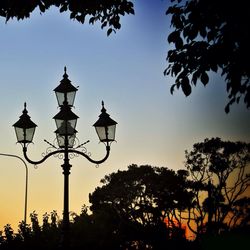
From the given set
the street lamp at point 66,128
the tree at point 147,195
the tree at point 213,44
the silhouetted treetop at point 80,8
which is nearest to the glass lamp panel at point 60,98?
the street lamp at point 66,128

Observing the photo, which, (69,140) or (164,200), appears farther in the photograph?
(164,200)

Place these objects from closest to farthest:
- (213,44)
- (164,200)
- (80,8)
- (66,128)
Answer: (213,44) → (80,8) → (66,128) → (164,200)

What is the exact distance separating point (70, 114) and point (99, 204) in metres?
41.9

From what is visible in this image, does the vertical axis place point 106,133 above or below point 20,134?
below

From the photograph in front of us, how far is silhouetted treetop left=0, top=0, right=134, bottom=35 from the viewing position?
7.26 metres

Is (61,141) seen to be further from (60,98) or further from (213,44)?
(213,44)

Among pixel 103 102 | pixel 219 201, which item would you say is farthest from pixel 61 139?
pixel 219 201

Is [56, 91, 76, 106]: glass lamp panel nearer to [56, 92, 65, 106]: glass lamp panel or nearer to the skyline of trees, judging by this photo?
[56, 92, 65, 106]: glass lamp panel

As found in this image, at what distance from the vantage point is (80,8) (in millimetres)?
7855

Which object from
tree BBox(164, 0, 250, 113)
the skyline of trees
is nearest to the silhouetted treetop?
tree BBox(164, 0, 250, 113)

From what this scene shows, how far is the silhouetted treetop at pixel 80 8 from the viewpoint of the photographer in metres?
7.26

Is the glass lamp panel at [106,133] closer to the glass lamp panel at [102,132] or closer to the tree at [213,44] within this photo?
the glass lamp panel at [102,132]

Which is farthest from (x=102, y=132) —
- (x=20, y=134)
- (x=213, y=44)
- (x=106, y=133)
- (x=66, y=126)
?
(x=213, y=44)

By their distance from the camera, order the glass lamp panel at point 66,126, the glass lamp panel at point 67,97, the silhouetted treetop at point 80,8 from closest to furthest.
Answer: the silhouetted treetop at point 80,8, the glass lamp panel at point 66,126, the glass lamp panel at point 67,97
